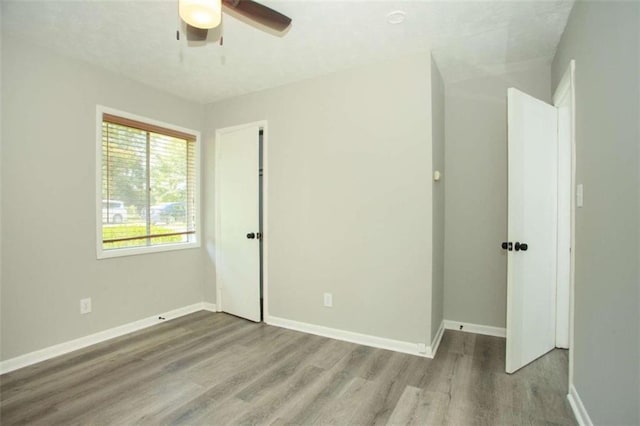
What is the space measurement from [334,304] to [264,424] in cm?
140

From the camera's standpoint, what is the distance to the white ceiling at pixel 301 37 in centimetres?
210

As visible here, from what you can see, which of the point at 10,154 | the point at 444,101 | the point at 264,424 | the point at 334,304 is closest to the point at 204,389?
the point at 264,424

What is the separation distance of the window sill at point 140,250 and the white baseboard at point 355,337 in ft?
4.40

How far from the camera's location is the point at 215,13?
1.47m

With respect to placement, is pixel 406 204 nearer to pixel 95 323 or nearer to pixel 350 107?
pixel 350 107

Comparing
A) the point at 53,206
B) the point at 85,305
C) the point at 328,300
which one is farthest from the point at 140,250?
the point at 328,300

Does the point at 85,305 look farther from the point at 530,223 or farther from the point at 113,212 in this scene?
the point at 530,223

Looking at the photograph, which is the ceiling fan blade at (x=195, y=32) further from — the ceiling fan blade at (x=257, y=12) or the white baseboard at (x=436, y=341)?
the white baseboard at (x=436, y=341)

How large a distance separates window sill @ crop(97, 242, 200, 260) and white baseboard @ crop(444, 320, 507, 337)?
310cm

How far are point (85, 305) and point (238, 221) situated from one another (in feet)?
5.37

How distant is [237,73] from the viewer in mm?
3111

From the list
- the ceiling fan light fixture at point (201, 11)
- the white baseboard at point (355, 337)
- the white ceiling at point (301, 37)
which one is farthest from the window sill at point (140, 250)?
the ceiling fan light fixture at point (201, 11)

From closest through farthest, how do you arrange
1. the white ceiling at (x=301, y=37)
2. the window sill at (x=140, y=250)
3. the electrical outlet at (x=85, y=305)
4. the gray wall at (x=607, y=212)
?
1. the gray wall at (x=607, y=212)
2. the white ceiling at (x=301, y=37)
3. the electrical outlet at (x=85, y=305)
4. the window sill at (x=140, y=250)

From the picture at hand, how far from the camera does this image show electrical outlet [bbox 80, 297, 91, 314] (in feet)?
9.33
